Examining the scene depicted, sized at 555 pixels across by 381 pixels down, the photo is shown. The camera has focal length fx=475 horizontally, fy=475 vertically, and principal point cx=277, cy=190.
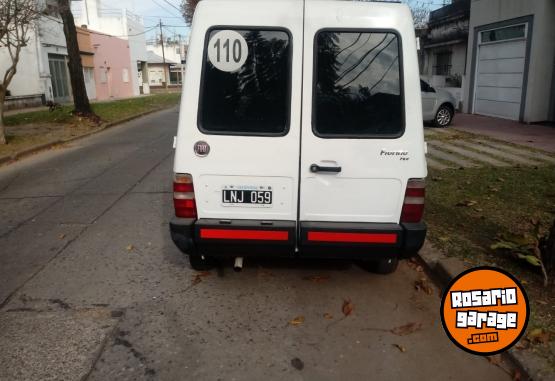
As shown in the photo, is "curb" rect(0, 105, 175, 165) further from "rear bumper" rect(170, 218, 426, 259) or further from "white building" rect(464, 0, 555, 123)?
"white building" rect(464, 0, 555, 123)

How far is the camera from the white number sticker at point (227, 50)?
347 cm

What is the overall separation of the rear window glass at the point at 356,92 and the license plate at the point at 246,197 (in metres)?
0.62

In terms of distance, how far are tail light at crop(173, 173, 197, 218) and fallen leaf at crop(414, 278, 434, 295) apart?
201cm

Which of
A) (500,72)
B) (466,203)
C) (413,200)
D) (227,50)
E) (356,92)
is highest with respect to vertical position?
(500,72)

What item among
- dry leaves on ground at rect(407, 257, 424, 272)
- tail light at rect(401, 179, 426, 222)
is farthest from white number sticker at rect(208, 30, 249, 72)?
dry leaves on ground at rect(407, 257, 424, 272)

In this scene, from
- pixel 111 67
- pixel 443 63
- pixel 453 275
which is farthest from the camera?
pixel 111 67

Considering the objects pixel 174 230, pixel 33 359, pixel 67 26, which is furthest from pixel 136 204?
pixel 67 26

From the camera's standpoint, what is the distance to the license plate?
11.8 ft

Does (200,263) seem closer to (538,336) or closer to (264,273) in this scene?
(264,273)

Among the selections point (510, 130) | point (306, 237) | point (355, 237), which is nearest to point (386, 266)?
point (355, 237)

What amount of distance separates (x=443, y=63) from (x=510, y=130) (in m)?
10.7

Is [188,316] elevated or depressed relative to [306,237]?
depressed

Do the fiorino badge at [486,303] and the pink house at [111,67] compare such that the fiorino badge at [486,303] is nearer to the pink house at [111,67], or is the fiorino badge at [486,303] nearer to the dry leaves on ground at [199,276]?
the dry leaves on ground at [199,276]

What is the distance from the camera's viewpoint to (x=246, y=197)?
3.62 meters
